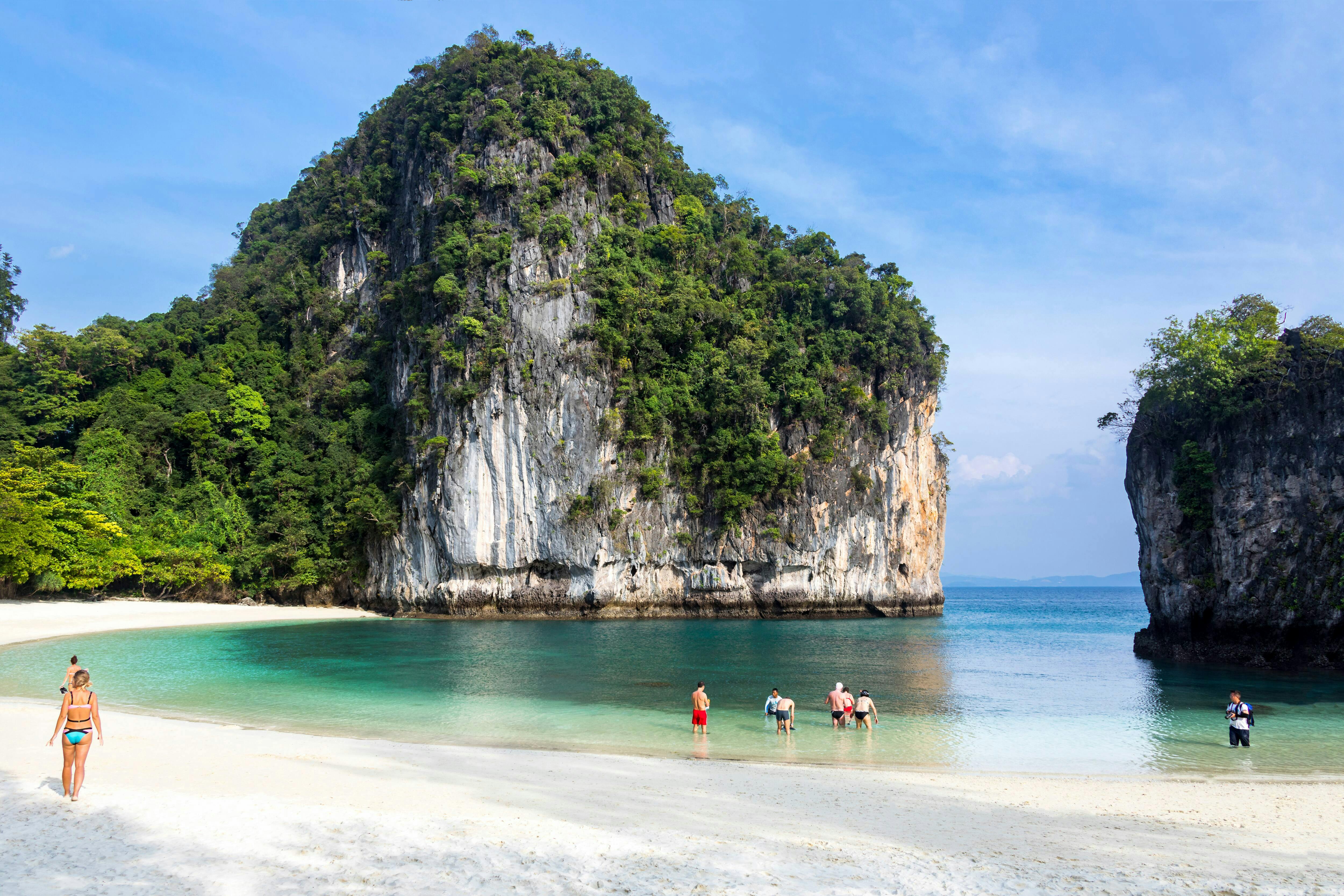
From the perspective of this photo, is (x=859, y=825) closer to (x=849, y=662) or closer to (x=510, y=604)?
(x=849, y=662)

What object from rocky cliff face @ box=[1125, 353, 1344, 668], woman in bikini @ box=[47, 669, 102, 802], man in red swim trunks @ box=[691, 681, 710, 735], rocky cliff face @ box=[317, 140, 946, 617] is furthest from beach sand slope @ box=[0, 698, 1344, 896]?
rocky cliff face @ box=[317, 140, 946, 617]

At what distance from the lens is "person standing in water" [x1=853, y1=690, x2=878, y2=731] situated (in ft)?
48.8

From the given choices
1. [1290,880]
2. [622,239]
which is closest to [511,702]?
[1290,880]

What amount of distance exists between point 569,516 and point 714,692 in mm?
22415

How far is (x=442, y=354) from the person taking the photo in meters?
40.1

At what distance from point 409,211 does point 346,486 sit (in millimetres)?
20041

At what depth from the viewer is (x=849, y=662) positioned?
955 inches

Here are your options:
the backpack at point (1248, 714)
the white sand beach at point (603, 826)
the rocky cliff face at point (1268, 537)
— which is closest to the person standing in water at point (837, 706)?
the white sand beach at point (603, 826)

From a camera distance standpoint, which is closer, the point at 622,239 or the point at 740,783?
the point at 740,783

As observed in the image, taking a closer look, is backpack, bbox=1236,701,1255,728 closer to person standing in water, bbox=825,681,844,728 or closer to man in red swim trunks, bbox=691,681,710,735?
person standing in water, bbox=825,681,844,728

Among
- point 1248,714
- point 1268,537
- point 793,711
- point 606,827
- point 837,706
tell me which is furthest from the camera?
point 1268,537

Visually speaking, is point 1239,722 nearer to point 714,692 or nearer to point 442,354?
point 714,692

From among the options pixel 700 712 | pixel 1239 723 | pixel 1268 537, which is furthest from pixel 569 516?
pixel 1239 723

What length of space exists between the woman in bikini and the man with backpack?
17453 mm
